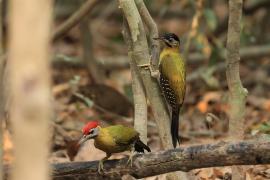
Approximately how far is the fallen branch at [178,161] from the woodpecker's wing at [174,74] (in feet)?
4.49

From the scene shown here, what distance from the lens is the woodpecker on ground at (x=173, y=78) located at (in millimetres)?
6270

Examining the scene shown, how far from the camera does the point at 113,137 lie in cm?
553

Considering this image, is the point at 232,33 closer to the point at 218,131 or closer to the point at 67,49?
the point at 218,131

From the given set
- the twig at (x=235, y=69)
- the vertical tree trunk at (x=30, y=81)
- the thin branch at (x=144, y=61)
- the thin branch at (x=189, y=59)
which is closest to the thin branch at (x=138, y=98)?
the thin branch at (x=144, y=61)

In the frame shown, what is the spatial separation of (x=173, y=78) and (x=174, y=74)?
0.18 feet

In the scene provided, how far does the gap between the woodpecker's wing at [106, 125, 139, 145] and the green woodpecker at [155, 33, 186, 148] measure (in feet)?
1.81

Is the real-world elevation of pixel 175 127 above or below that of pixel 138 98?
below

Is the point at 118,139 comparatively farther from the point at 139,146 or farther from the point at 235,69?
the point at 235,69

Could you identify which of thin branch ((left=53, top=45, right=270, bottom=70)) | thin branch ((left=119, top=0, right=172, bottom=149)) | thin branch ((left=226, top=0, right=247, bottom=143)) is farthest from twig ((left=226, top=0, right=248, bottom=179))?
thin branch ((left=53, top=45, right=270, bottom=70))

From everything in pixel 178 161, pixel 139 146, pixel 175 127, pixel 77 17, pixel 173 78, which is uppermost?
pixel 77 17

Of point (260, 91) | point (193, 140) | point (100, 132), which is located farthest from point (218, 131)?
point (100, 132)

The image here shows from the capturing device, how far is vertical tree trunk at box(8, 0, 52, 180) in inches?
107

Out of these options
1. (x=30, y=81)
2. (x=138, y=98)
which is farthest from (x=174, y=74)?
(x=30, y=81)

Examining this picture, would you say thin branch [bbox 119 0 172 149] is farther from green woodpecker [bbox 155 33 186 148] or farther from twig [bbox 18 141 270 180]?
twig [bbox 18 141 270 180]
